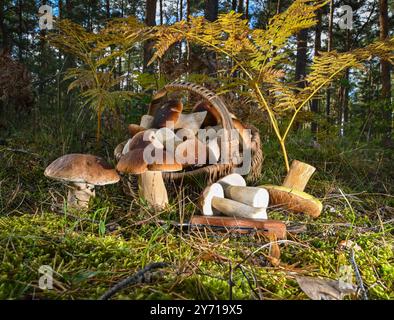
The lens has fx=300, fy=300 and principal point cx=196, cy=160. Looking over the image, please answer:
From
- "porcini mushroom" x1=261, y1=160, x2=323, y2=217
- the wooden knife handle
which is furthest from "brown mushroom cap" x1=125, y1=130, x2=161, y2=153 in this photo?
"porcini mushroom" x1=261, y1=160, x2=323, y2=217

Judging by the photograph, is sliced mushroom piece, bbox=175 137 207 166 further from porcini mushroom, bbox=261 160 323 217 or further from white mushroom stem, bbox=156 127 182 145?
porcini mushroom, bbox=261 160 323 217

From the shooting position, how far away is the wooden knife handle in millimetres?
1679

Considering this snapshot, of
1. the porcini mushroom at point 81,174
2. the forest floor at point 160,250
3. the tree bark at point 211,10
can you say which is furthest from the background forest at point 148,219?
the tree bark at point 211,10

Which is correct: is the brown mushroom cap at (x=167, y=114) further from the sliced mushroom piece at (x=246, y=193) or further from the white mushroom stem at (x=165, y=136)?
the sliced mushroom piece at (x=246, y=193)

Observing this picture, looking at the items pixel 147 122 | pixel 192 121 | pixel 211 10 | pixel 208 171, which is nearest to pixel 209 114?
pixel 192 121

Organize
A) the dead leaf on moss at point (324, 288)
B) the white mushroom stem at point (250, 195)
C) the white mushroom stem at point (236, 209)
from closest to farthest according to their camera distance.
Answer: the dead leaf on moss at point (324, 288) → the white mushroom stem at point (236, 209) → the white mushroom stem at point (250, 195)

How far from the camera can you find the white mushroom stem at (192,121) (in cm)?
254

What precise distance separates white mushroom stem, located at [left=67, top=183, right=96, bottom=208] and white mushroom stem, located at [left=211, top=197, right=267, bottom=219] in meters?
0.87

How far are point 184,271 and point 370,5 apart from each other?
722 inches

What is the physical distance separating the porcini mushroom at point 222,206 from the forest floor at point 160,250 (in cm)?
17

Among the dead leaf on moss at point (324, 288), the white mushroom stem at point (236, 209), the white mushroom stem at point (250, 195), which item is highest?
the white mushroom stem at point (250, 195)

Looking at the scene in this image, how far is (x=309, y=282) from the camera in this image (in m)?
1.16

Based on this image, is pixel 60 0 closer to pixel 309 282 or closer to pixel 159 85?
pixel 159 85
